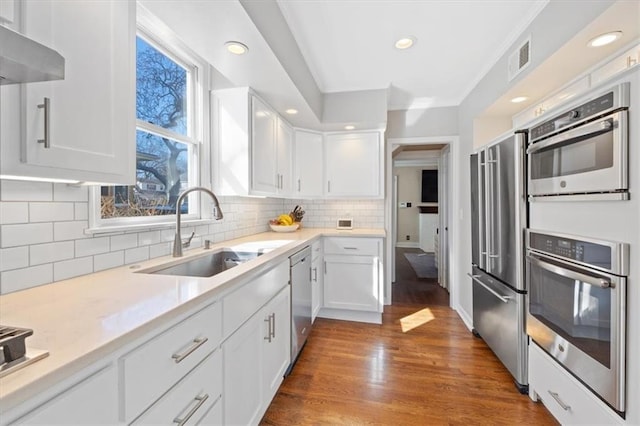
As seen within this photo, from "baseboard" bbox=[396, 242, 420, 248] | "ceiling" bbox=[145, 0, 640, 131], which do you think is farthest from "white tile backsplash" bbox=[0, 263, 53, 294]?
"baseboard" bbox=[396, 242, 420, 248]

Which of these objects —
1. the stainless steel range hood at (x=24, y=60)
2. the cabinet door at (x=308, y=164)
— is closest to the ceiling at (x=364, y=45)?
the cabinet door at (x=308, y=164)

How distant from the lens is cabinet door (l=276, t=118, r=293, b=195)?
287 centimetres

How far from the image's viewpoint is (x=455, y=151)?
3.42 m

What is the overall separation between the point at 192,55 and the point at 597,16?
235 centimetres

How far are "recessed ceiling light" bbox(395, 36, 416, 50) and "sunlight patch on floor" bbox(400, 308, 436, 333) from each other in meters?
2.58

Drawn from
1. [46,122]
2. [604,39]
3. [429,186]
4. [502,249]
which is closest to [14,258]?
[46,122]

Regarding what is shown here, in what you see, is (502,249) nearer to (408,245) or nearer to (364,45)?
(364,45)

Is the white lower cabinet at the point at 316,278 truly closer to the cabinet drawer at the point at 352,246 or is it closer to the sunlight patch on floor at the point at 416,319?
the cabinet drawer at the point at 352,246

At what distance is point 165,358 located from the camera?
83 cm

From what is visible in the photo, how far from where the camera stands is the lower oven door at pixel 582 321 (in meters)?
1.17

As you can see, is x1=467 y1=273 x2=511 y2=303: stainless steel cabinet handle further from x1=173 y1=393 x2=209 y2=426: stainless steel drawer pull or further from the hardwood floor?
x1=173 y1=393 x2=209 y2=426: stainless steel drawer pull

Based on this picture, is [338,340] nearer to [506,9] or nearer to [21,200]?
[21,200]

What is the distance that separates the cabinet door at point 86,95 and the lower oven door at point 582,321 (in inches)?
81.4

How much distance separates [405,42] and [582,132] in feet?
4.59
